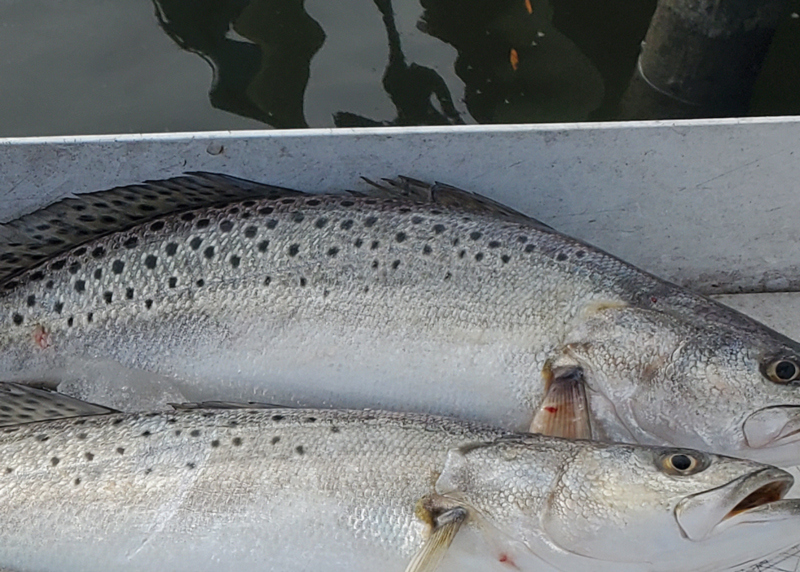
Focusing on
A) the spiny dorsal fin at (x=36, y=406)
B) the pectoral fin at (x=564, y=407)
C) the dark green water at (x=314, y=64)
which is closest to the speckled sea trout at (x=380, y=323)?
the pectoral fin at (x=564, y=407)

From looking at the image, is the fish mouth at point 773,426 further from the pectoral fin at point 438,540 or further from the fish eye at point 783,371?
the pectoral fin at point 438,540

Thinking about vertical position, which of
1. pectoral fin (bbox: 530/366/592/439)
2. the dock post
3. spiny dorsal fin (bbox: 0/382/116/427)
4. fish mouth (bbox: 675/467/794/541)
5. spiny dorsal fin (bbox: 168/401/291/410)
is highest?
the dock post

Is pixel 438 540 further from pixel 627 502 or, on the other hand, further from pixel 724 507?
pixel 724 507

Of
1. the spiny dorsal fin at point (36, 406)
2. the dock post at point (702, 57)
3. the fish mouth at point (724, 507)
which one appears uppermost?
the dock post at point (702, 57)

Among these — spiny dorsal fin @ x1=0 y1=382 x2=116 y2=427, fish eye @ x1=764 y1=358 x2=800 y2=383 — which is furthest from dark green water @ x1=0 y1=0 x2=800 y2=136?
fish eye @ x1=764 y1=358 x2=800 y2=383

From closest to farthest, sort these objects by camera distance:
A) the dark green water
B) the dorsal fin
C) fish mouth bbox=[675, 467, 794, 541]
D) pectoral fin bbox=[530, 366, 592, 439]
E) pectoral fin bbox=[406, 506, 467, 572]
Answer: fish mouth bbox=[675, 467, 794, 541], pectoral fin bbox=[406, 506, 467, 572], pectoral fin bbox=[530, 366, 592, 439], the dorsal fin, the dark green water

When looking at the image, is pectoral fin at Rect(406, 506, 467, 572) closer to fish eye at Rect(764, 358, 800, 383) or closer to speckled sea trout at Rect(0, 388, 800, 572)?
speckled sea trout at Rect(0, 388, 800, 572)
